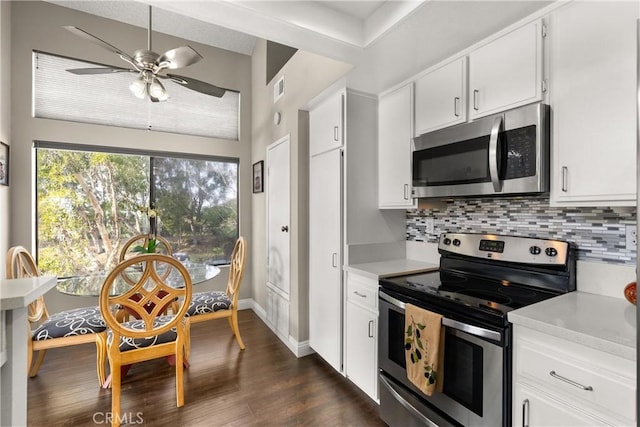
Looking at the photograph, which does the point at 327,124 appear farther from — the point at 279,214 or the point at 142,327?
the point at 142,327

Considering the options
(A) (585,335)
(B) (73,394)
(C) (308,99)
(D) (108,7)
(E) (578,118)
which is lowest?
(B) (73,394)

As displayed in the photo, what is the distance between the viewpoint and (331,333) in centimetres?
246

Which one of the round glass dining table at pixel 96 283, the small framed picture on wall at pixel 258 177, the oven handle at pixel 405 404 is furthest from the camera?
the small framed picture on wall at pixel 258 177

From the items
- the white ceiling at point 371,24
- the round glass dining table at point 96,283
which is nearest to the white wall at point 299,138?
the white ceiling at point 371,24

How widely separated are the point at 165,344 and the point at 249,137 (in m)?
2.96

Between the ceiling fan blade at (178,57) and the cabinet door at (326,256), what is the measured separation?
1.19 metres

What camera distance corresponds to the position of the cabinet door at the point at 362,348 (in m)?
2.02

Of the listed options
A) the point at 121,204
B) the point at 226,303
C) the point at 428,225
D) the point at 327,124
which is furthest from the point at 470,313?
the point at 121,204

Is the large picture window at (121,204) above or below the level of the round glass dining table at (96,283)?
above

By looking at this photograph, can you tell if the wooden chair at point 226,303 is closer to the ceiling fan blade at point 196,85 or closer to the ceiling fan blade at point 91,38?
the ceiling fan blade at point 196,85

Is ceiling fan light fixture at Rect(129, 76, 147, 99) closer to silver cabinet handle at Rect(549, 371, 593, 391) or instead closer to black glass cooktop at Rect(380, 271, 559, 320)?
black glass cooktop at Rect(380, 271, 559, 320)

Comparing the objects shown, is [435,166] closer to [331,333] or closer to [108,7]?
[331,333]

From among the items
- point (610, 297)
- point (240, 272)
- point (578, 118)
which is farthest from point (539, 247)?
point (240, 272)

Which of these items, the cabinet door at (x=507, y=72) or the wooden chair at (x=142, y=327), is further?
the wooden chair at (x=142, y=327)
